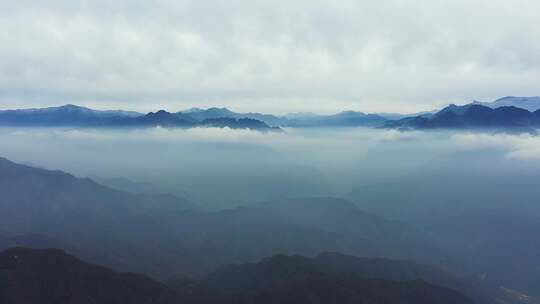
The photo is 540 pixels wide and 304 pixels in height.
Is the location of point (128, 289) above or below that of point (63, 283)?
below

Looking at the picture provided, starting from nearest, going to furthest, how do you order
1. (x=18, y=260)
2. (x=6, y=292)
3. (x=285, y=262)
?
(x=6, y=292)
(x=18, y=260)
(x=285, y=262)

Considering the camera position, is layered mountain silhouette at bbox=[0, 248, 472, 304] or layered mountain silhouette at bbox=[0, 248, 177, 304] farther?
layered mountain silhouette at bbox=[0, 248, 472, 304]

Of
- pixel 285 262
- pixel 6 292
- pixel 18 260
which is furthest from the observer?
pixel 285 262

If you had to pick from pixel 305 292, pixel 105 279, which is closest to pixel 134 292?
pixel 105 279

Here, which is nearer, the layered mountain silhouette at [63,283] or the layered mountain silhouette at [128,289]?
the layered mountain silhouette at [63,283]

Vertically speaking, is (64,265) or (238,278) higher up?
(64,265)

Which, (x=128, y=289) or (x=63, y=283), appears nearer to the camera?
(x=63, y=283)

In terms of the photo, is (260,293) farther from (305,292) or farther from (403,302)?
(403,302)

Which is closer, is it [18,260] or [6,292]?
[6,292]
